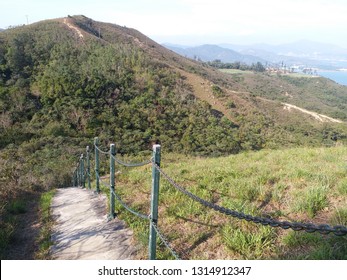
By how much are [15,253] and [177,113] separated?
136 feet

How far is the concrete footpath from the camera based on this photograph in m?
3.80

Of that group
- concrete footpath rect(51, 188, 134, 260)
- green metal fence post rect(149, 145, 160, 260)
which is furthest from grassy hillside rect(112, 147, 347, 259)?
green metal fence post rect(149, 145, 160, 260)

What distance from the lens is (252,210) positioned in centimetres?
390

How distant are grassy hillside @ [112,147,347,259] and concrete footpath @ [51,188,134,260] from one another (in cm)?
24

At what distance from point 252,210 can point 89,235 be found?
242 cm

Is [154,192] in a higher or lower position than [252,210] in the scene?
higher

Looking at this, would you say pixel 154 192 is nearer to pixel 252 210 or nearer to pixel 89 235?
pixel 252 210

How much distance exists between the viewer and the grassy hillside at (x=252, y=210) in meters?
3.18

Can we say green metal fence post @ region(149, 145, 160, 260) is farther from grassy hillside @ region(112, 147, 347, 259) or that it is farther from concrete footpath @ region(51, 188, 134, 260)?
concrete footpath @ region(51, 188, 134, 260)

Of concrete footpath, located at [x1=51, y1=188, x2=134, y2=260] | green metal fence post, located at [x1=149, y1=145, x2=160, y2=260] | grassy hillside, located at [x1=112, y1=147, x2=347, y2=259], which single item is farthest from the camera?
concrete footpath, located at [x1=51, y1=188, x2=134, y2=260]

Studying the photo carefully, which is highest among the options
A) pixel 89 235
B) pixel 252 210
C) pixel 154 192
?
pixel 154 192

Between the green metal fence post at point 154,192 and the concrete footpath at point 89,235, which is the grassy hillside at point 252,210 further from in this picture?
the green metal fence post at point 154,192

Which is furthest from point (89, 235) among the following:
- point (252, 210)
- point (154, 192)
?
point (252, 210)
